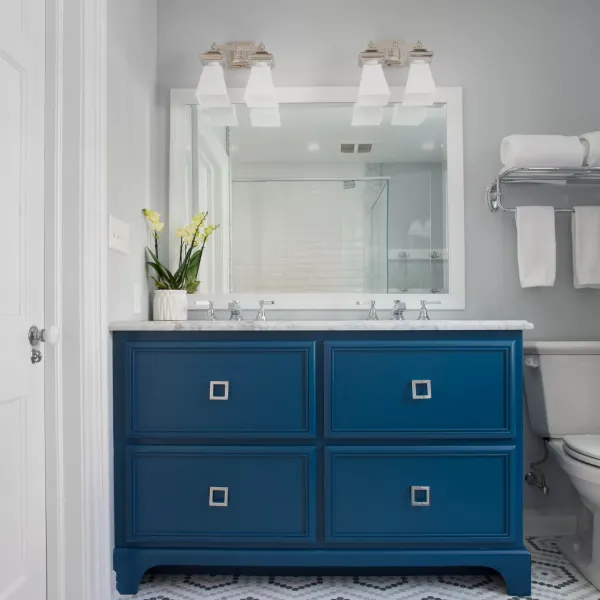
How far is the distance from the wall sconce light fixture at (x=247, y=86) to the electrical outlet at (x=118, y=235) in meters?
0.70

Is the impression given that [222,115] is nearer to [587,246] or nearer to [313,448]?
[313,448]

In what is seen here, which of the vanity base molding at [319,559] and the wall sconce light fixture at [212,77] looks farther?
the wall sconce light fixture at [212,77]

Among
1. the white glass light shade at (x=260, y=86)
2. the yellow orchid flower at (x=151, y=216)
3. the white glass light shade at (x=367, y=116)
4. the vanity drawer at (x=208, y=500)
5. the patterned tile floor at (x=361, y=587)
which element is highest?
the white glass light shade at (x=260, y=86)

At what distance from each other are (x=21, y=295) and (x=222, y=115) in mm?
1210

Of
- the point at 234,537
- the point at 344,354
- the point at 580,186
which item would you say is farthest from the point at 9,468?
the point at 580,186

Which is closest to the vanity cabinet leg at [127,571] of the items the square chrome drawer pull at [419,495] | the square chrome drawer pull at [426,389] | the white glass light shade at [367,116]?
the square chrome drawer pull at [419,495]

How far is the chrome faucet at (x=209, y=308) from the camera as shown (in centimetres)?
228

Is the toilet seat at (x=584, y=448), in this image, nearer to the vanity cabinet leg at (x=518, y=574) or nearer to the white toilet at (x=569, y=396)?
the white toilet at (x=569, y=396)

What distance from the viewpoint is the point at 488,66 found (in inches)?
91.7

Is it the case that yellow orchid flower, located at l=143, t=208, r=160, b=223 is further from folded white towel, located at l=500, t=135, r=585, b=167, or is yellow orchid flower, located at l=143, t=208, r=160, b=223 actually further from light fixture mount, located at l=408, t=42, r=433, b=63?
folded white towel, located at l=500, t=135, r=585, b=167

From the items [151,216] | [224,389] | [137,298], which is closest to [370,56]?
[151,216]

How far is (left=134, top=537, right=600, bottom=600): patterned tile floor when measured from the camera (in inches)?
71.4

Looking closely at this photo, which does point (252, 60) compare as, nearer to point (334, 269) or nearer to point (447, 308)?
point (334, 269)

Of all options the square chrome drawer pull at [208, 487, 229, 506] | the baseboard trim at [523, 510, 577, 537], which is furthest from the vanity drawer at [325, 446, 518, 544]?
the baseboard trim at [523, 510, 577, 537]
